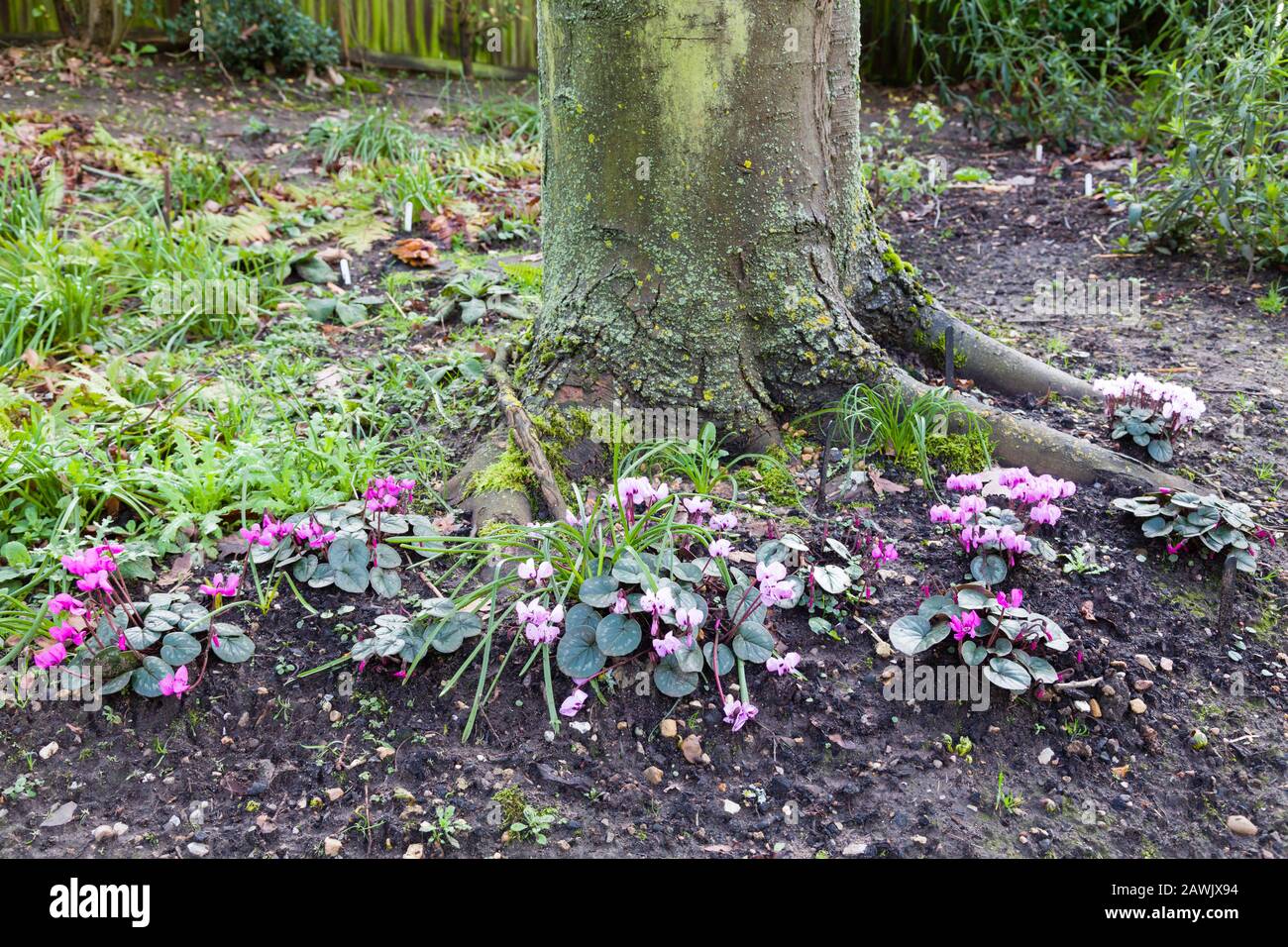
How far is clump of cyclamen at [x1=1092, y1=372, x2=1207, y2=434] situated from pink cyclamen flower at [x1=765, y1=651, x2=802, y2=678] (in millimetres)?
1644

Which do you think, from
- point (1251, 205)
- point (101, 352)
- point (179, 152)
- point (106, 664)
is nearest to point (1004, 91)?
point (1251, 205)

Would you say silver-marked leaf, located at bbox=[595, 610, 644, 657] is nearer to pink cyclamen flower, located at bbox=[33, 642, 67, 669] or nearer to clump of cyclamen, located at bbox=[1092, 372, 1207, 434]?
pink cyclamen flower, located at bbox=[33, 642, 67, 669]

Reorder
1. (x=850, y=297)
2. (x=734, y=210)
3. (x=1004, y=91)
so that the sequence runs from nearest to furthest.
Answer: (x=734, y=210) → (x=850, y=297) → (x=1004, y=91)

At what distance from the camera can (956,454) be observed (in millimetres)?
3223

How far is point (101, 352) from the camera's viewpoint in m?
4.20

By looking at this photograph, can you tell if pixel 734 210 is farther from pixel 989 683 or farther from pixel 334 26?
pixel 334 26

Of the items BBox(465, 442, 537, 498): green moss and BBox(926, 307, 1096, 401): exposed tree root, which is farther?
BBox(926, 307, 1096, 401): exposed tree root

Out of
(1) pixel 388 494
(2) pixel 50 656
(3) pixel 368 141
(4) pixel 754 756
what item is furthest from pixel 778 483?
(3) pixel 368 141

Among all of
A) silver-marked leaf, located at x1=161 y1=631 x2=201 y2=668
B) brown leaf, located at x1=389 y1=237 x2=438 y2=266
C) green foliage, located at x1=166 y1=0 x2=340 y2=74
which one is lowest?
silver-marked leaf, located at x1=161 y1=631 x2=201 y2=668

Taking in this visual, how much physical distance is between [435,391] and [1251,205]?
3901 mm

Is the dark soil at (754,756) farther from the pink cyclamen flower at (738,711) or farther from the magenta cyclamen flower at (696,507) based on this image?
the magenta cyclamen flower at (696,507)

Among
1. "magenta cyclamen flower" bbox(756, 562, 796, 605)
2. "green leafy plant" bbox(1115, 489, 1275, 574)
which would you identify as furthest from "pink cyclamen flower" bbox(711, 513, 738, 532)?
"green leafy plant" bbox(1115, 489, 1275, 574)

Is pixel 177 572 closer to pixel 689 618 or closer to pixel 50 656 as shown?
pixel 50 656

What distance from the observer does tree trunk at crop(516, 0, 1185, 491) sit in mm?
2910
